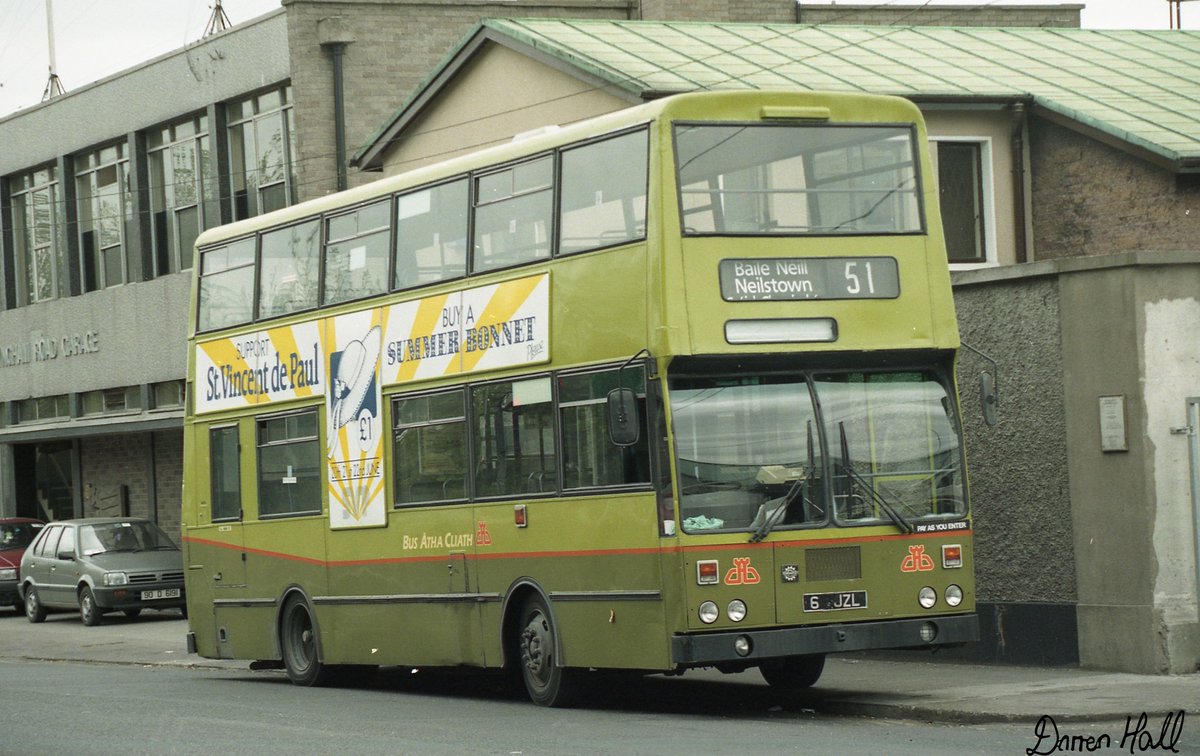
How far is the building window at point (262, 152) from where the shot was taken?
32250 millimetres

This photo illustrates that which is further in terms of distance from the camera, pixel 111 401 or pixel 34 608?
pixel 111 401

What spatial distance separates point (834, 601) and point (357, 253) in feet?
19.3

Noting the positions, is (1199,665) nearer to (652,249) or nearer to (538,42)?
(652,249)

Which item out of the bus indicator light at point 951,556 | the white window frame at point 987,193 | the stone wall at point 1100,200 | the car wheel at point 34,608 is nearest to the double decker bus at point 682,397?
the bus indicator light at point 951,556

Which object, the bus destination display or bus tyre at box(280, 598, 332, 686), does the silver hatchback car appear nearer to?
bus tyre at box(280, 598, 332, 686)

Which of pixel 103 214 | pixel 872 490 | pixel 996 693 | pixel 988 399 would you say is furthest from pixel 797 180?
pixel 103 214

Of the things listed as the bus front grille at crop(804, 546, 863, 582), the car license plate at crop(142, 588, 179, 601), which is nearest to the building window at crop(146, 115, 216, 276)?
the car license plate at crop(142, 588, 179, 601)

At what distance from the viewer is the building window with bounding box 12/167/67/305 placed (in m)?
40.6

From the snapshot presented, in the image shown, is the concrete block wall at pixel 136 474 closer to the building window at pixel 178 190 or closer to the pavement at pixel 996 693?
the building window at pixel 178 190

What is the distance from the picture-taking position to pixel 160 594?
29484mm

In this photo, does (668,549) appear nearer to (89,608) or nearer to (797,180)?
(797,180)

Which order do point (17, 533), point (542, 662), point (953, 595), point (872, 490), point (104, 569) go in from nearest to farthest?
point (872, 490) → point (953, 595) → point (542, 662) → point (104, 569) → point (17, 533)

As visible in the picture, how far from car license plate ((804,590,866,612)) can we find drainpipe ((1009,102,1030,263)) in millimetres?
9928
